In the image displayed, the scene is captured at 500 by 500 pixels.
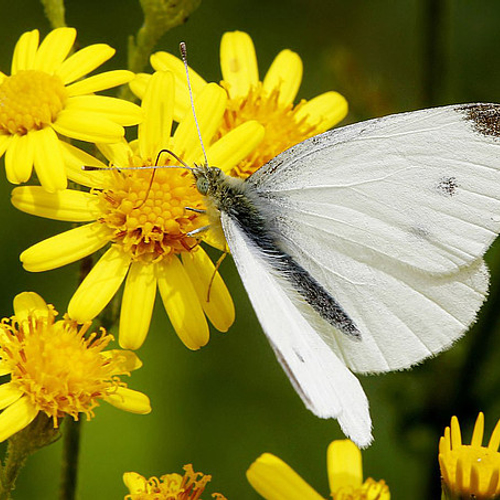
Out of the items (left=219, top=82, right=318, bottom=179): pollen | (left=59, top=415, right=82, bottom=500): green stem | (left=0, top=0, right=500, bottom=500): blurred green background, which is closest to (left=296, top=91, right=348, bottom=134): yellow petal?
(left=219, top=82, right=318, bottom=179): pollen

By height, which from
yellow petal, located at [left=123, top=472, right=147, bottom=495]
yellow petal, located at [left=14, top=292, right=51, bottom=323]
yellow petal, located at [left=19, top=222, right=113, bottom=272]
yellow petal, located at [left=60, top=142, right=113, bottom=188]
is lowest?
yellow petal, located at [left=123, top=472, right=147, bottom=495]

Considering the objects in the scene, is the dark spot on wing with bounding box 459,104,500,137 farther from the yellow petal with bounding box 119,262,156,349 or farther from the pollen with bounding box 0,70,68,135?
the pollen with bounding box 0,70,68,135

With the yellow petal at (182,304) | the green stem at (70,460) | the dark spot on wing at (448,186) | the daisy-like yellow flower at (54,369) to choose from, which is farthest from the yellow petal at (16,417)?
the dark spot on wing at (448,186)

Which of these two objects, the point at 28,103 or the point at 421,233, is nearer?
the point at 421,233

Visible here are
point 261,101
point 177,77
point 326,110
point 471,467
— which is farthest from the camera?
point 326,110

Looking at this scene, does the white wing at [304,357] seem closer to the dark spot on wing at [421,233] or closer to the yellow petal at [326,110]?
the dark spot on wing at [421,233]

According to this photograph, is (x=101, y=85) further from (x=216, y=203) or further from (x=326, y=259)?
(x=326, y=259)

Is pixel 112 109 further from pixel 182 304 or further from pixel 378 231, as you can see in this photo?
pixel 378 231

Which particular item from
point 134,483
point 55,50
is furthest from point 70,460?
point 55,50
